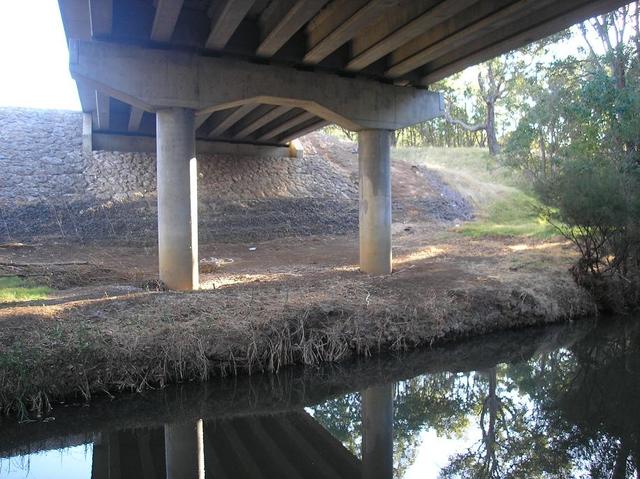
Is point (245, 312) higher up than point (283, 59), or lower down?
lower down

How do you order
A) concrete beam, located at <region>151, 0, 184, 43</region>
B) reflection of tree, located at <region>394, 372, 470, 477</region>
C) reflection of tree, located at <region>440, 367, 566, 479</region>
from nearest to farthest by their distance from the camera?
1. reflection of tree, located at <region>440, 367, 566, 479</region>
2. reflection of tree, located at <region>394, 372, 470, 477</region>
3. concrete beam, located at <region>151, 0, 184, 43</region>

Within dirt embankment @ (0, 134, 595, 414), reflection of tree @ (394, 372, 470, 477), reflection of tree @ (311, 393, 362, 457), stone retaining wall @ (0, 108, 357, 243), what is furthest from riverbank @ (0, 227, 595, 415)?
stone retaining wall @ (0, 108, 357, 243)

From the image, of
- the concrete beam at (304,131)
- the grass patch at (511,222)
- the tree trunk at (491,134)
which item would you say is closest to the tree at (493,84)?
the tree trunk at (491,134)

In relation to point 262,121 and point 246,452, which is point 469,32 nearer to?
point 246,452

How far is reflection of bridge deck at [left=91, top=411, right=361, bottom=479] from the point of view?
654cm

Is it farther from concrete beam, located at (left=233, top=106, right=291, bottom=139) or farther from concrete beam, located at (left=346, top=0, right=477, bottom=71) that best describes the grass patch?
concrete beam, located at (left=233, top=106, right=291, bottom=139)

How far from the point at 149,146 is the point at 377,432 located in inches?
793

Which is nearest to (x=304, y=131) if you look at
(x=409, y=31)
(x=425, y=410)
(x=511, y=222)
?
(x=511, y=222)

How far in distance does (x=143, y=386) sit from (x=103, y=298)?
276 cm

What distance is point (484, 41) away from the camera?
42.4ft

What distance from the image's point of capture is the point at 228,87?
42.6 feet

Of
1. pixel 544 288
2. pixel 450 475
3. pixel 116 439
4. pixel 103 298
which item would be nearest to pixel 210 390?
pixel 116 439

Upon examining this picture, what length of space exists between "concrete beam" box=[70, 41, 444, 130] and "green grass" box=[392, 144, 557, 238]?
8.47 metres

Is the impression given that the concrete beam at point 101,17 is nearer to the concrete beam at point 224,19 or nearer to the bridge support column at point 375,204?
the concrete beam at point 224,19
